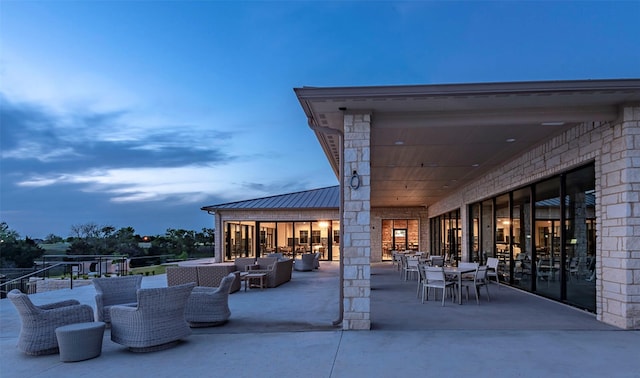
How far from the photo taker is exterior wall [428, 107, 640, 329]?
5.95 meters

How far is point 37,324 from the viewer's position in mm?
5000

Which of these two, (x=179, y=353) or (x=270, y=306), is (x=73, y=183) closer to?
(x=270, y=306)

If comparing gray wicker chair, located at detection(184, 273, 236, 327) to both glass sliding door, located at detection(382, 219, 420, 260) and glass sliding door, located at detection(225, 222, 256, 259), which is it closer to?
glass sliding door, located at detection(225, 222, 256, 259)

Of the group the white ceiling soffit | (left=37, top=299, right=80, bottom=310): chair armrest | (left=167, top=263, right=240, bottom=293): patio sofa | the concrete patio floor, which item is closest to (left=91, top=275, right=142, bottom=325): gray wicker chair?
the concrete patio floor

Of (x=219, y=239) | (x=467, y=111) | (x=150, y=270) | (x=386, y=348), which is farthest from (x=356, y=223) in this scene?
(x=219, y=239)

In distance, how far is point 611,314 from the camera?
6266mm

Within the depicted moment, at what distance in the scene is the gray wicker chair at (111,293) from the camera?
20.7ft

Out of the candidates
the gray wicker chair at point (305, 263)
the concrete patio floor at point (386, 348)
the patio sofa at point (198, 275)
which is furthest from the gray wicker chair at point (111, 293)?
the gray wicker chair at point (305, 263)

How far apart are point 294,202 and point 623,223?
56.2 feet

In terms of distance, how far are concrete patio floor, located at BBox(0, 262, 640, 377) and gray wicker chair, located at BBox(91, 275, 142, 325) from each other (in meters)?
0.45

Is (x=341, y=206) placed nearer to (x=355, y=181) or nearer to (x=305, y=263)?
(x=355, y=181)

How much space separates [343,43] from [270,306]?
1130 centimetres

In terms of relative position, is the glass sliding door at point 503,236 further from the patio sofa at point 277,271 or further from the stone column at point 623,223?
the patio sofa at point 277,271

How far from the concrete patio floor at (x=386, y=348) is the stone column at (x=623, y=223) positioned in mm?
348
